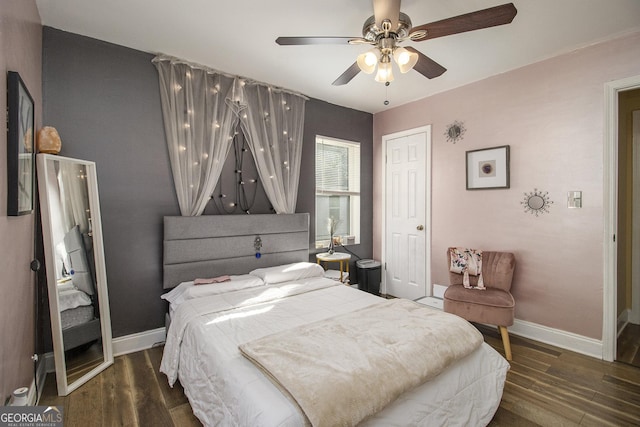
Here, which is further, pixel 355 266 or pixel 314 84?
pixel 355 266

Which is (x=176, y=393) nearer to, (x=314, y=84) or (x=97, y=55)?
(x=97, y=55)

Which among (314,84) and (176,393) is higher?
(314,84)

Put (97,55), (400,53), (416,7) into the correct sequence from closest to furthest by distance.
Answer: (400,53)
(416,7)
(97,55)

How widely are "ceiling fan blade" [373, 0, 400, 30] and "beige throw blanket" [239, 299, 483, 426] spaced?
185 centimetres

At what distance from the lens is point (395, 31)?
1.90 metres

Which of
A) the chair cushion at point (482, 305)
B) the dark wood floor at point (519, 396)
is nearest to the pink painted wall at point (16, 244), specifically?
the dark wood floor at point (519, 396)

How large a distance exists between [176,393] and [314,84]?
3245 mm

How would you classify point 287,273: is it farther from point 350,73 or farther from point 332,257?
point 350,73

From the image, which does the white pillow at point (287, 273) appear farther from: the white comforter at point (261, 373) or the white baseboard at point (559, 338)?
the white baseboard at point (559, 338)

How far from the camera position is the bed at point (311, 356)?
128 centimetres

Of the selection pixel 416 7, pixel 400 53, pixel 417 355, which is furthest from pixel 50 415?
pixel 416 7

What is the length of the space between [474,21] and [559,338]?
2.92 metres

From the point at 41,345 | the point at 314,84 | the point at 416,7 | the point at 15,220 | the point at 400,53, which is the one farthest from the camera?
the point at 314,84

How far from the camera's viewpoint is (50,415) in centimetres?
116
